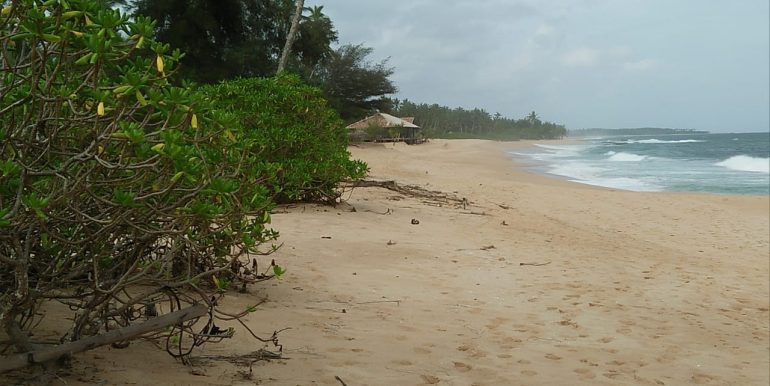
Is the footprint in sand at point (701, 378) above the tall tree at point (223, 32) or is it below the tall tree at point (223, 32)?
below

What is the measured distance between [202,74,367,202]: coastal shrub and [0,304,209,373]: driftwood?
6305mm

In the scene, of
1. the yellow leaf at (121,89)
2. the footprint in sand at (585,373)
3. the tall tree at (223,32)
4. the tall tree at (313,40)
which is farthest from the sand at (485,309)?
the tall tree at (313,40)

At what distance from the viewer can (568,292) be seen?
19.6ft

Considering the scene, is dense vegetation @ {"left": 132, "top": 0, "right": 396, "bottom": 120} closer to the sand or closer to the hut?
the sand

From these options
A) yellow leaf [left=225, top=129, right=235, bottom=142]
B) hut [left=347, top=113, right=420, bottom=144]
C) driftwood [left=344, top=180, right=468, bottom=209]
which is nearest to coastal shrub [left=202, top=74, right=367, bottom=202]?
driftwood [left=344, top=180, right=468, bottom=209]

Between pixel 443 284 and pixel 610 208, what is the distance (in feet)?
32.6

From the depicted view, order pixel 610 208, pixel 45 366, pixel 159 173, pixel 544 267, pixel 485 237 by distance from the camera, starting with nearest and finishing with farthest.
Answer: pixel 159 173 → pixel 45 366 → pixel 544 267 → pixel 485 237 → pixel 610 208

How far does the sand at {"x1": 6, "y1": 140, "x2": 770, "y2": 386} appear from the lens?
11.4ft

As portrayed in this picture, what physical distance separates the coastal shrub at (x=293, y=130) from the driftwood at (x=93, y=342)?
6305 millimetres

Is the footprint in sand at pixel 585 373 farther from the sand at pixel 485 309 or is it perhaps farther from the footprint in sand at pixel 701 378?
the footprint in sand at pixel 701 378

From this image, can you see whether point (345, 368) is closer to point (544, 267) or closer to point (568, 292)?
point (568, 292)

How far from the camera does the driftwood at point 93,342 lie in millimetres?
2342

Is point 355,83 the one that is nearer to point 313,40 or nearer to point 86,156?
point 313,40

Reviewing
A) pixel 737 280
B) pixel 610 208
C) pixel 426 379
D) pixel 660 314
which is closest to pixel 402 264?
pixel 660 314
